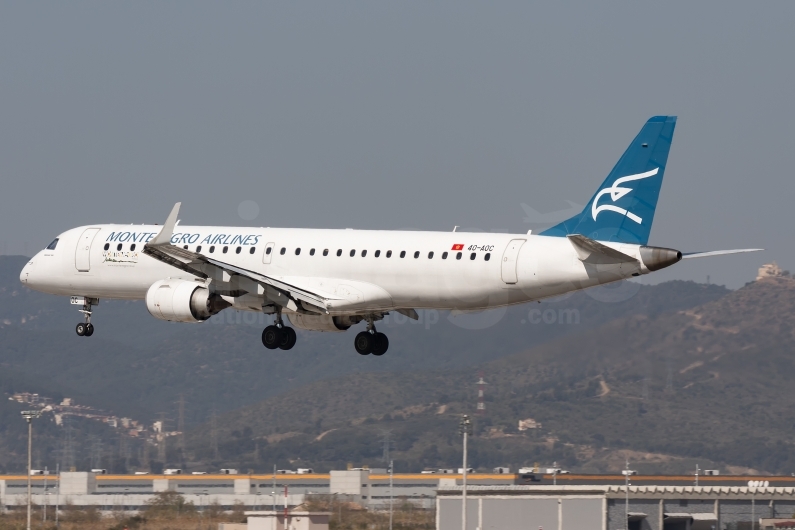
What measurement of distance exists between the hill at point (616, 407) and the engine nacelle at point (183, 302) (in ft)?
175

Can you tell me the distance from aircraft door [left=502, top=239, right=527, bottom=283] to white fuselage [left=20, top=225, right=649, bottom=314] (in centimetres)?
3

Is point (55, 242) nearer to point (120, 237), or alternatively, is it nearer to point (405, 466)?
point (120, 237)

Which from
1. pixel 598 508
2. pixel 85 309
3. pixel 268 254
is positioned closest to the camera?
pixel 268 254

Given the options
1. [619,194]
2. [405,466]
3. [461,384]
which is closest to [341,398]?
[461,384]

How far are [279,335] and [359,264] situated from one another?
15.6 feet

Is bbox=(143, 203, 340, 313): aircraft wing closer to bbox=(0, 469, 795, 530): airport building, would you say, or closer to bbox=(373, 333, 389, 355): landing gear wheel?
bbox=(373, 333, 389, 355): landing gear wheel

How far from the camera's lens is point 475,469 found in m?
132

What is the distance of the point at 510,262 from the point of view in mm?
46062

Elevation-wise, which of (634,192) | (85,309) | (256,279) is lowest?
(85,309)

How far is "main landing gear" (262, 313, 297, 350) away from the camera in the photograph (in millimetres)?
51125

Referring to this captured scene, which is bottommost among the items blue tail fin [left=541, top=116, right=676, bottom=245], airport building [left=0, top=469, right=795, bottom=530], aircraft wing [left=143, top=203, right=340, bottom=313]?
airport building [left=0, top=469, right=795, bottom=530]

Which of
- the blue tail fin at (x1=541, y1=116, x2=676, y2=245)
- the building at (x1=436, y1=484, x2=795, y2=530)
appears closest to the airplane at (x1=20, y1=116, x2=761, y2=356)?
the blue tail fin at (x1=541, y1=116, x2=676, y2=245)

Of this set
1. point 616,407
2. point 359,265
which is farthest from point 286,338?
point 616,407

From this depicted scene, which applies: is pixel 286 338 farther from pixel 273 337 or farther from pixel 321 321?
pixel 321 321
